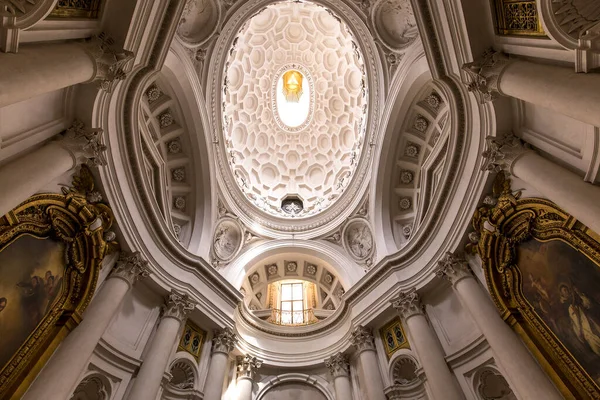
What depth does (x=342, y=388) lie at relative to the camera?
41.4ft

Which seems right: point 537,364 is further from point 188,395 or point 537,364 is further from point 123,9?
point 123,9

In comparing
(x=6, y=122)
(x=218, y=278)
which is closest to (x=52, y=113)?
(x=6, y=122)

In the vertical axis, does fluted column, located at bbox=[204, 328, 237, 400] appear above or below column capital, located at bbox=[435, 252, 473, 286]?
below

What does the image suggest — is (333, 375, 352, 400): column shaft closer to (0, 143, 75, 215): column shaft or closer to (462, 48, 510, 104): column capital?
(462, 48, 510, 104): column capital

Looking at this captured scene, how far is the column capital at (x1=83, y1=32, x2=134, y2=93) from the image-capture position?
6.90 m

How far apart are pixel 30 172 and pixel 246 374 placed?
1010 cm

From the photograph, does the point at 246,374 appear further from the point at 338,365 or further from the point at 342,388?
the point at 342,388

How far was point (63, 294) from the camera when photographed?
7.84 metres

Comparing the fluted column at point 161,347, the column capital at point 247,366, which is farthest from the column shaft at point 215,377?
the fluted column at point 161,347

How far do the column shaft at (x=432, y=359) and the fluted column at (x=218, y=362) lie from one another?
6.06 metres

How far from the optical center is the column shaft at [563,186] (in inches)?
227

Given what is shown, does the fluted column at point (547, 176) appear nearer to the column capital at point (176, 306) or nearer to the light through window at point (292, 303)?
the column capital at point (176, 306)

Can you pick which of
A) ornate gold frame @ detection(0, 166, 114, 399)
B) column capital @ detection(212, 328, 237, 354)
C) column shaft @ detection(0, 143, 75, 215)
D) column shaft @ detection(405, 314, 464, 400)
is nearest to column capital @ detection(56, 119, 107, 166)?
column shaft @ detection(0, 143, 75, 215)

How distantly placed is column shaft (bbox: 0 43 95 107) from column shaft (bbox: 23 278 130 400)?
5275 mm
